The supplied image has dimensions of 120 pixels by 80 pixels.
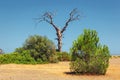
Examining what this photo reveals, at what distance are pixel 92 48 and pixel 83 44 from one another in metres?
0.74

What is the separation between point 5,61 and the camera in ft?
127

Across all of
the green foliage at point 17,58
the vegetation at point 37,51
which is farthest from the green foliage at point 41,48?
the green foliage at point 17,58

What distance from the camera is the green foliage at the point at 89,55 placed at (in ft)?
87.5

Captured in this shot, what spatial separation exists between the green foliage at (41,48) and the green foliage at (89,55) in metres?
14.0

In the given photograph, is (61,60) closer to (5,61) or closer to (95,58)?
(5,61)

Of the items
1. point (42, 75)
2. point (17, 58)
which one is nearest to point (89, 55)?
point (42, 75)

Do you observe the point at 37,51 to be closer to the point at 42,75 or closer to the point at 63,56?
the point at 63,56

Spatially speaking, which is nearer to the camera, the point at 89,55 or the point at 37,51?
the point at 89,55

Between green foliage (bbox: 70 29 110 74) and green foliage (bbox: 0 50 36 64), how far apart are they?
41.9 feet

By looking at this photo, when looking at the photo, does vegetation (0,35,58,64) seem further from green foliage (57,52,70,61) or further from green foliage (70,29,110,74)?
green foliage (70,29,110,74)

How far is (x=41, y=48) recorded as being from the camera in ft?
135

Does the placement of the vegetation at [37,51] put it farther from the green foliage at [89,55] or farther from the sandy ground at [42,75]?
the green foliage at [89,55]

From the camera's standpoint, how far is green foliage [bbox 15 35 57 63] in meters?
41.1

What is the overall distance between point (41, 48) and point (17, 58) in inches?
133
